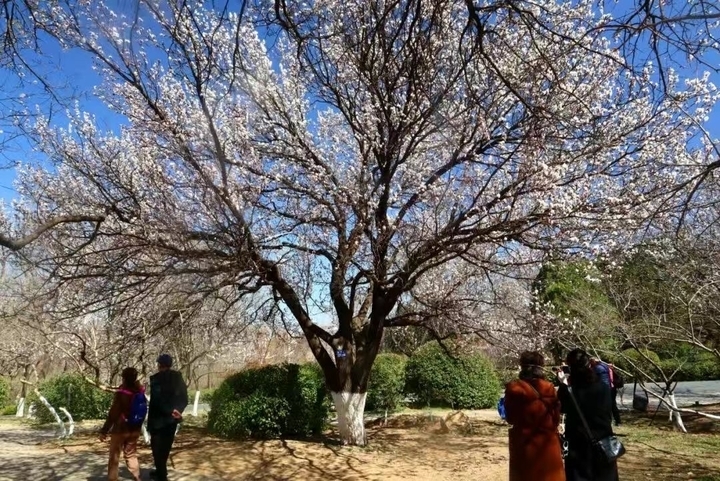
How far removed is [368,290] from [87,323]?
612 cm

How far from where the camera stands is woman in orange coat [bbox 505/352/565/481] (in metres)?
3.95

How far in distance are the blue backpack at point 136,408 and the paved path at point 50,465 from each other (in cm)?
99

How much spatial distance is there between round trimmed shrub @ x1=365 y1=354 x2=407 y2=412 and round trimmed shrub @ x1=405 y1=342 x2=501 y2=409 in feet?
3.50

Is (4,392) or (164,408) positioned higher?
(164,408)

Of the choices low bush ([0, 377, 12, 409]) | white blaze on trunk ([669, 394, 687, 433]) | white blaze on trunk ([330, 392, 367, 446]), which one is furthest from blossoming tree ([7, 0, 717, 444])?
low bush ([0, 377, 12, 409])

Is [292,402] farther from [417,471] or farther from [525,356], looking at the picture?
Answer: [525,356]

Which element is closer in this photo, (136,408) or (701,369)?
(136,408)

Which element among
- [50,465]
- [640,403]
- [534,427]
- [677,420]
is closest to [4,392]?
[50,465]

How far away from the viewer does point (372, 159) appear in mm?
8867

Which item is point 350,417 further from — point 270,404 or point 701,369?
point 701,369

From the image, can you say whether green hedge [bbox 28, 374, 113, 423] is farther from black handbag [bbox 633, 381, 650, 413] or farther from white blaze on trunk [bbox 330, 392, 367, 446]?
black handbag [bbox 633, 381, 650, 413]

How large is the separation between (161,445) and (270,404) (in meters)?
3.66

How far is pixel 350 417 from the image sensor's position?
912 centimetres

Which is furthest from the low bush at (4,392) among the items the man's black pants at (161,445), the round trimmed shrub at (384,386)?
the man's black pants at (161,445)
